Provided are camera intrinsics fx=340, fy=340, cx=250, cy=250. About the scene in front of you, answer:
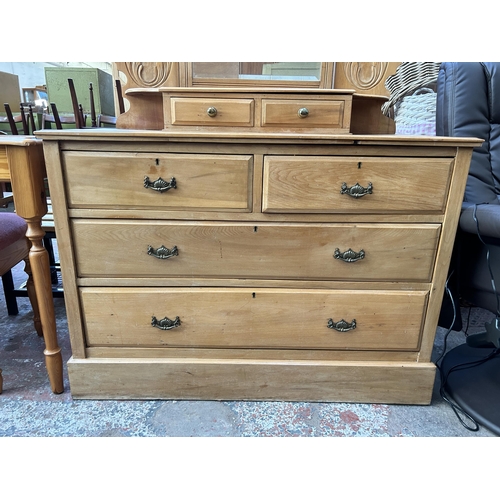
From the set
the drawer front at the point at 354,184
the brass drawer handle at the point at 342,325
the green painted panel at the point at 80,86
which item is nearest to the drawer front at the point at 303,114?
the drawer front at the point at 354,184

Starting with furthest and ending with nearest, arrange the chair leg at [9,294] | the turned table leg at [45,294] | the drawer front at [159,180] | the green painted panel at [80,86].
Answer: the green painted panel at [80,86]
the chair leg at [9,294]
the turned table leg at [45,294]
the drawer front at [159,180]

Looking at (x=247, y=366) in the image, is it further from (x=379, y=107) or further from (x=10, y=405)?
(x=379, y=107)

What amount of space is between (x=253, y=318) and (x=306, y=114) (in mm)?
730

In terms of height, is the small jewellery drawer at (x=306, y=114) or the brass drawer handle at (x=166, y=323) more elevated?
the small jewellery drawer at (x=306, y=114)

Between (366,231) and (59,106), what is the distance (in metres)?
6.66

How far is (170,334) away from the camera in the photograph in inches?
48.3

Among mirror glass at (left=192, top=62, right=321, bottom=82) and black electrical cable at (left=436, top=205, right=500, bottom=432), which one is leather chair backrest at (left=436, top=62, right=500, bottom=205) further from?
mirror glass at (left=192, top=62, right=321, bottom=82)

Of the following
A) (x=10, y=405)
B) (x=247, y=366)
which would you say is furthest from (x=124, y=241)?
(x=10, y=405)

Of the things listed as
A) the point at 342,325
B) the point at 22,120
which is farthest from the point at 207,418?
the point at 22,120

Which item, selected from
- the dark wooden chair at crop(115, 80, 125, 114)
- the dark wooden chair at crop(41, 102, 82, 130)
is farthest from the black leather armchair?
the dark wooden chair at crop(41, 102, 82, 130)

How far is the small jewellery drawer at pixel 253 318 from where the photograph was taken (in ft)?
3.89

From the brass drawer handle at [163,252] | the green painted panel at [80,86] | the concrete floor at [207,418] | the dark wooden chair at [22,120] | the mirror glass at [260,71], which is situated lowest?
the concrete floor at [207,418]

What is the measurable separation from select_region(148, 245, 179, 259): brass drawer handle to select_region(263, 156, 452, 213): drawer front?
336 mm

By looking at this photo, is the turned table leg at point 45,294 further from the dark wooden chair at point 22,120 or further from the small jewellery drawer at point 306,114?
the dark wooden chair at point 22,120
